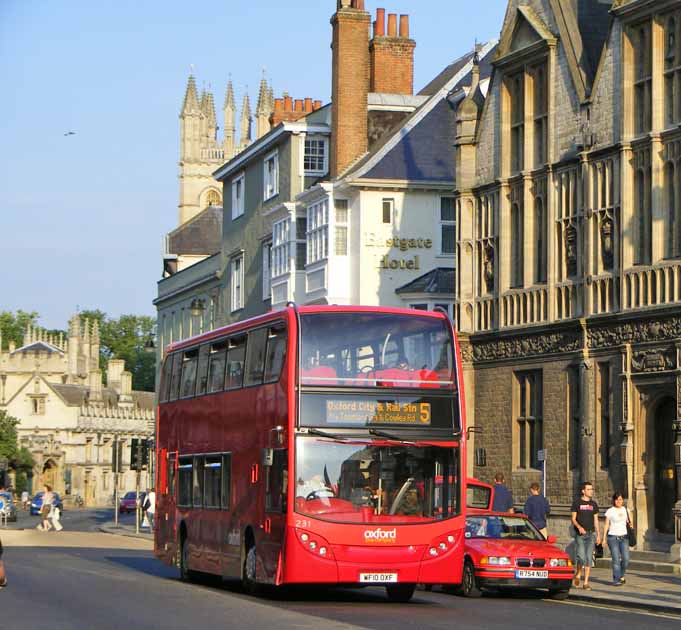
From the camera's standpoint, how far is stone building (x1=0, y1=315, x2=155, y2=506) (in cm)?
14788

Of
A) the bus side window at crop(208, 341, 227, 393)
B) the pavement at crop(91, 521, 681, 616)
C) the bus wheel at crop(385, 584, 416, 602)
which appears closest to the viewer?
the pavement at crop(91, 521, 681, 616)

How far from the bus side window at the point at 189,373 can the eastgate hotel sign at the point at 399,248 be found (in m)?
22.4

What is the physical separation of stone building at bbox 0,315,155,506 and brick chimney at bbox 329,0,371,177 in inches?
3660

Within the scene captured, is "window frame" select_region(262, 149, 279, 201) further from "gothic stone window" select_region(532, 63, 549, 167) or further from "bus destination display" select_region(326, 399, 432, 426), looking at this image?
"bus destination display" select_region(326, 399, 432, 426)

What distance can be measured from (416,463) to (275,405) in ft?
7.03

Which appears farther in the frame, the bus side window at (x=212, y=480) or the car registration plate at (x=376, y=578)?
the bus side window at (x=212, y=480)

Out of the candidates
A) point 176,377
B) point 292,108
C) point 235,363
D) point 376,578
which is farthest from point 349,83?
point 376,578

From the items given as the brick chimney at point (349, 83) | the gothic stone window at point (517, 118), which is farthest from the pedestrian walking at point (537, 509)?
the brick chimney at point (349, 83)

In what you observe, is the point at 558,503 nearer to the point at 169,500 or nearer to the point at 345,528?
the point at 169,500

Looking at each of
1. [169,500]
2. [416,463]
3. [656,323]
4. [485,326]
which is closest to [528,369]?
[485,326]

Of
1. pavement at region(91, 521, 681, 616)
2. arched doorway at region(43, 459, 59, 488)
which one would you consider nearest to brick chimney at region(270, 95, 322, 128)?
pavement at region(91, 521, 681, 616)

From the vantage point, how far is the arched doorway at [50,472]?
145500 millimetres

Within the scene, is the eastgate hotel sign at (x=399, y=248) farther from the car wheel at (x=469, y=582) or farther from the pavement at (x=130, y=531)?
the car wheel at (x=469, y=582)

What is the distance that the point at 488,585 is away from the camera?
25.9 metres
